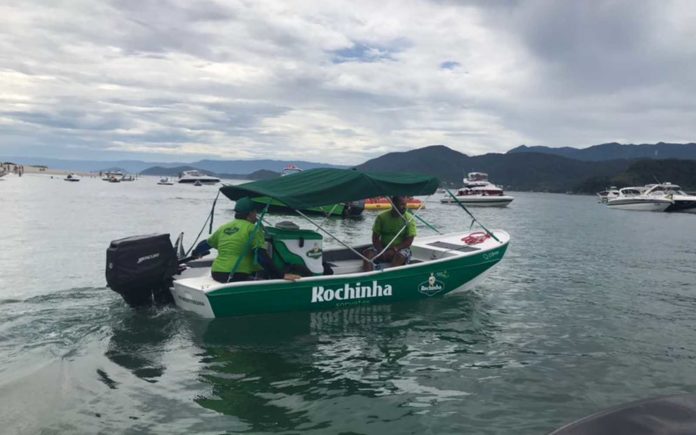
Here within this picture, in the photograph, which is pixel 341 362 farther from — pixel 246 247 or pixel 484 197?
pixel 484 197

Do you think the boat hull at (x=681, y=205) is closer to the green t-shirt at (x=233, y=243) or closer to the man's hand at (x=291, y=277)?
the man's hand at (x=291, y=277)

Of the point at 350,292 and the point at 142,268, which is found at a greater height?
the point at 142,268

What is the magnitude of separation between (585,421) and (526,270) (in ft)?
48.3

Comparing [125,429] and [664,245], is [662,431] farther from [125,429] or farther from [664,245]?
[664,245]

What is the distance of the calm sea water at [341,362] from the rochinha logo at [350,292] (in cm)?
35

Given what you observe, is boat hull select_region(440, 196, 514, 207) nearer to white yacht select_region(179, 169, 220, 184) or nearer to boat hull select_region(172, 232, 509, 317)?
boat hull select_region(172, 232, 509, 317)

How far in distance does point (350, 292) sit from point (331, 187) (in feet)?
6.89

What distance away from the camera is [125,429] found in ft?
18.2

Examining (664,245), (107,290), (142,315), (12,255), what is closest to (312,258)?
(142,315)

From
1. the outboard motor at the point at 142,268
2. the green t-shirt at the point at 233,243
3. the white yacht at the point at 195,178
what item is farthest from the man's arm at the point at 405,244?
the white yacht at the point at 195,178

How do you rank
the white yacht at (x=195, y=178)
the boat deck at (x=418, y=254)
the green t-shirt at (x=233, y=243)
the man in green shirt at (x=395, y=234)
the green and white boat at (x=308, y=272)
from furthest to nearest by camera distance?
the white yacht at (x=195, y=178)
the man in green shirt at (x=395, y=234)
the boat deck at (x=418, y=254)
the green t-shirt at (x=233, y=243)
the green and white boat at (x=308, y=272)

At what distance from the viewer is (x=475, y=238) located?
13258 millimetres

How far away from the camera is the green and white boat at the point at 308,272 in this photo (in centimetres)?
880

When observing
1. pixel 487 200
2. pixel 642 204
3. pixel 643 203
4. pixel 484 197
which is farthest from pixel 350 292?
pixel 642 204
